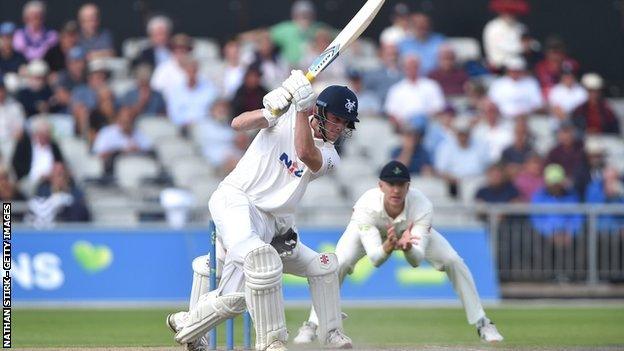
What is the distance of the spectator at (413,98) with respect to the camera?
2070 cm

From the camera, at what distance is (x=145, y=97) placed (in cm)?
2062

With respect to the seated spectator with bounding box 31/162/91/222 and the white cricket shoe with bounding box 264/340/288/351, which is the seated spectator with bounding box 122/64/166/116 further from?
the white cricket shoe with bounding box 264/340/288/351

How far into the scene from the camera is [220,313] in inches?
397

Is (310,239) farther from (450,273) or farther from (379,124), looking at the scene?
(450,273)

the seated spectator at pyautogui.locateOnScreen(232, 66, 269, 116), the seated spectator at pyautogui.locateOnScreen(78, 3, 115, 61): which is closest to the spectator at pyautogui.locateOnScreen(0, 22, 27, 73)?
the seated spectator at pyautogui.locateOnScreen(78, 3, 115, 61)

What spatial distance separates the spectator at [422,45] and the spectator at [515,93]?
1.04 meters

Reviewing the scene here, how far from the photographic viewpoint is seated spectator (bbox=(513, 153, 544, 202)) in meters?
19.9

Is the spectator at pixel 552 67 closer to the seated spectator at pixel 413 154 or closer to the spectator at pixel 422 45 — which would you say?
the spectator at pixel 422 45

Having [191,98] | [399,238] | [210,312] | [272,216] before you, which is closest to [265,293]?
[210,312]

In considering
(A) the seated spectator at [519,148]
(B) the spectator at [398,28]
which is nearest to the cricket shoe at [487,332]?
(A) the seated spectator at [519,148]

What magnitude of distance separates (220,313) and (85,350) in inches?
73.8

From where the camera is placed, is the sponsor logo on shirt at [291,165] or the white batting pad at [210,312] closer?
the white batting pad at [210,312]

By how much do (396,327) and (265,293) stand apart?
5.11 m

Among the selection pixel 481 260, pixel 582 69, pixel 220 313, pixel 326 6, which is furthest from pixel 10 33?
pixel 220 313
